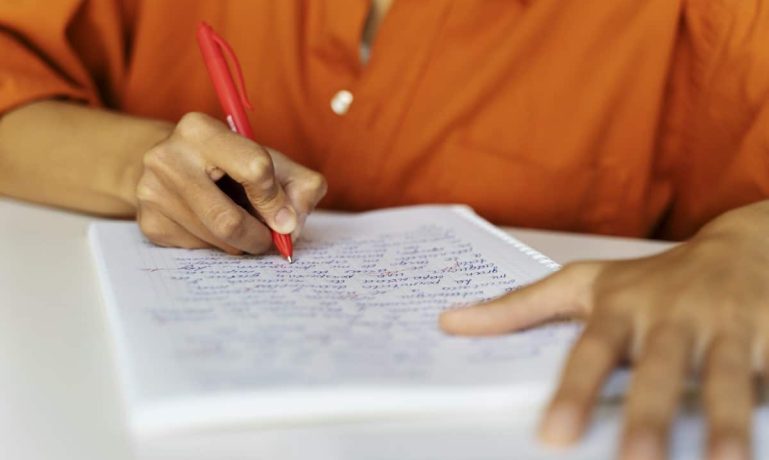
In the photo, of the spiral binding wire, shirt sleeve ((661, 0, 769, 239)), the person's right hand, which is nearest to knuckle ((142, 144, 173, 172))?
the person's right hand

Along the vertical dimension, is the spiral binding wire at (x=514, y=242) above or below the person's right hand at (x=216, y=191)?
below

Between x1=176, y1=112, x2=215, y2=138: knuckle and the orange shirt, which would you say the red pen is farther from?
the orange shirt

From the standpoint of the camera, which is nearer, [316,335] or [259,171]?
[316,335]

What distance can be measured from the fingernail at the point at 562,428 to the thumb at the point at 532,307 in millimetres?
99

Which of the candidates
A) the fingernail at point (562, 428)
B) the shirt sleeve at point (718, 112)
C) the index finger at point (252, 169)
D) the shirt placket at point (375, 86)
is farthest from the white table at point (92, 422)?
the shirt sleeve at point (718, 112)

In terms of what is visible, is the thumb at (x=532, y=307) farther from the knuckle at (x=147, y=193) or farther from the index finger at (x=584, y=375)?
the knuckle at (x=147, y=193)

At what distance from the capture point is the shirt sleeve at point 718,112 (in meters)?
0.90

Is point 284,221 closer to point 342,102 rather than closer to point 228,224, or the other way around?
point 228,224

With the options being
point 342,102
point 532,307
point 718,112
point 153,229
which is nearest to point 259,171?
point 153,229

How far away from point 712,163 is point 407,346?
0.61 meters

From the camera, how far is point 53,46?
92 cm

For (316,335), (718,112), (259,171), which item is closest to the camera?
(316,335)

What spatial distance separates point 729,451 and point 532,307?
0.48 feet

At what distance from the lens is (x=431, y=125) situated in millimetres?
937
